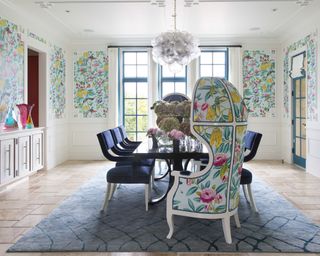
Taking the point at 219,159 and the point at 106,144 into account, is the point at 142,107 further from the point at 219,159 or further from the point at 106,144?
the point at 219,159

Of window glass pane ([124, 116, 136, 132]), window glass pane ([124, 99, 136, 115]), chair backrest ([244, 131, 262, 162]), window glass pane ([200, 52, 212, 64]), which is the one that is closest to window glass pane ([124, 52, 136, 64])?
window glass pane ([124, 99, 136, 115])

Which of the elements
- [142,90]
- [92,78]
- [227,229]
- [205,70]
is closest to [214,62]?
[205,70]

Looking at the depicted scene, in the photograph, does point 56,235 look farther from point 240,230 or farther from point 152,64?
point 152,64

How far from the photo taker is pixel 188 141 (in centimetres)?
384

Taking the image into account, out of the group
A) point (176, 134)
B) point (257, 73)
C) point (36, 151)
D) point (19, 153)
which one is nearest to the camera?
point (176, 134)

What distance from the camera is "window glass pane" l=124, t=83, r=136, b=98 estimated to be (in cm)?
772

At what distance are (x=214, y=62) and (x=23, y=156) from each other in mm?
4906

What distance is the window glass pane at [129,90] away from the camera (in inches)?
304

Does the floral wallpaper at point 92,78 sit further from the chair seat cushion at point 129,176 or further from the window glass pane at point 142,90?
the chair seat cushion at point 129,176

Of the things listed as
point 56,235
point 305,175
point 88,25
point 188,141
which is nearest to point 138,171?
point 188,141

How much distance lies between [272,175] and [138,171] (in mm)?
3209

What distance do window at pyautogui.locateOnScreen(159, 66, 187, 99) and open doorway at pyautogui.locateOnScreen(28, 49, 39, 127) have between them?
2837 mm

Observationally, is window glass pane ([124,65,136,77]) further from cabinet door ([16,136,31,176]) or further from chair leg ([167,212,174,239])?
chair leg ([167,212,174,239])

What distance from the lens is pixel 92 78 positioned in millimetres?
7586
